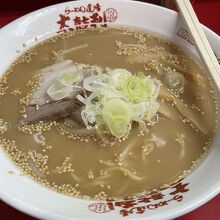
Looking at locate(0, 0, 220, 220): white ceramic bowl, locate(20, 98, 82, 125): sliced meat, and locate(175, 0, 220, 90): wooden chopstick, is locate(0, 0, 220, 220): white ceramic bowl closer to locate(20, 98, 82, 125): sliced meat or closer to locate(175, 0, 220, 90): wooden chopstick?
locate(175, 0, 220, 90): wooden chopstick

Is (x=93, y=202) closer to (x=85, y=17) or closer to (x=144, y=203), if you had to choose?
(x=144, y=203)

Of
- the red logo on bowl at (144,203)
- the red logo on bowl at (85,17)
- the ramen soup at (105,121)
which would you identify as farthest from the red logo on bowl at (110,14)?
the red logo on bowl at (144,203)

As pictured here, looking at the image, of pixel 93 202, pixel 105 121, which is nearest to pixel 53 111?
A: pixel 105 121

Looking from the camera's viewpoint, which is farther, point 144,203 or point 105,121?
point 105,121

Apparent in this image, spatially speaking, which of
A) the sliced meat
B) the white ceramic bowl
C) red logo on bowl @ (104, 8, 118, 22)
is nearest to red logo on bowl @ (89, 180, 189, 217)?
the white ceramic bowl

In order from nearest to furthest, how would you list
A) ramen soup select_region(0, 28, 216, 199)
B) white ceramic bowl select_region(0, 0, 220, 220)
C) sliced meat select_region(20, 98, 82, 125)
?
1. white ceramic bowl select_region(0, 0, 220, 220)
2. ramen soup select_region(0, 28, 216, 199)
3. sliced meat select_region(20, 98, 82, 125)

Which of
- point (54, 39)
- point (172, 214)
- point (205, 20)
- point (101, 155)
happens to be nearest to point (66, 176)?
point (101, 155)

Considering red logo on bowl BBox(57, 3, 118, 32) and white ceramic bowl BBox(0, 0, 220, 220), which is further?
red logo on bowl BBox(57, 3, 118, 32)
